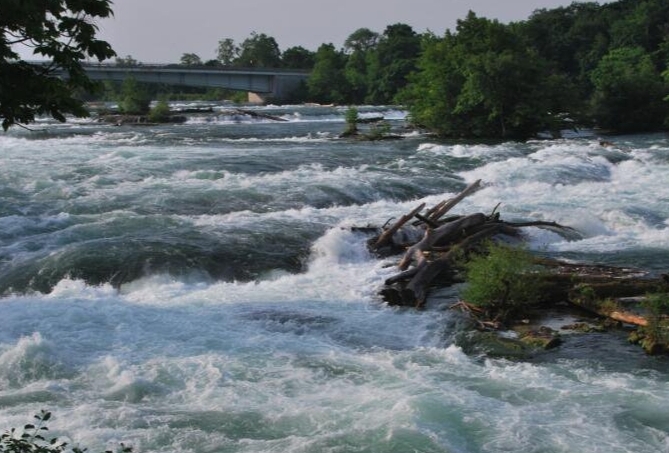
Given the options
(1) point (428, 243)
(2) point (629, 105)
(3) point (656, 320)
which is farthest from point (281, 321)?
(2) point (629, 105)

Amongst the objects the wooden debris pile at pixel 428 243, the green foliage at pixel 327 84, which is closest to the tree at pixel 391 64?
the green foliage at pixel 327 84

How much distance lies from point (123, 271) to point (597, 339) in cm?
808

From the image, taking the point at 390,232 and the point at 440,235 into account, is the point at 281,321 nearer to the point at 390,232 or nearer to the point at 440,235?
the point at 440,235

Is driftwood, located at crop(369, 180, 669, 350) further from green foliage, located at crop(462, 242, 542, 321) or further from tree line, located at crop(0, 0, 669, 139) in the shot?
tree line, located at crop(0, 0, 669, 139)

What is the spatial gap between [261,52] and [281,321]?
126 m

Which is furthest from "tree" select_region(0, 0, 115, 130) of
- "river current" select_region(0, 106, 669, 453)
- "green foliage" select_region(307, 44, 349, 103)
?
"green foliage" select_region(307, 44, 349, 103)

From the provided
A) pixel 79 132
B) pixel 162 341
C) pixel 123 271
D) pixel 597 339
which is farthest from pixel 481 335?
pixel 79 132

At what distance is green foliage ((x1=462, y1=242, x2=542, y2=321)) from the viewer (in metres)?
11.3

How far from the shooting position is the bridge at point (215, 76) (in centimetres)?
6919

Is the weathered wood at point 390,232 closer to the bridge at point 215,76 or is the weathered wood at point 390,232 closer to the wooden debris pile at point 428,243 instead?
the wooden debris pile at point 428,243

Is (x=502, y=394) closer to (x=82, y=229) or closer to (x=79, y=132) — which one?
(x=82, y=229)

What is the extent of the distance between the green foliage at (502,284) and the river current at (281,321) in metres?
0.64

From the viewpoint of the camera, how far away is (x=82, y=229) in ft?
55.6

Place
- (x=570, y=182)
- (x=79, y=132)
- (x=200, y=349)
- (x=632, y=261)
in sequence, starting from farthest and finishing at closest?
(x=79, y=132), (x=570, y=182), (x=632, y=261), (x=200, y=349)
